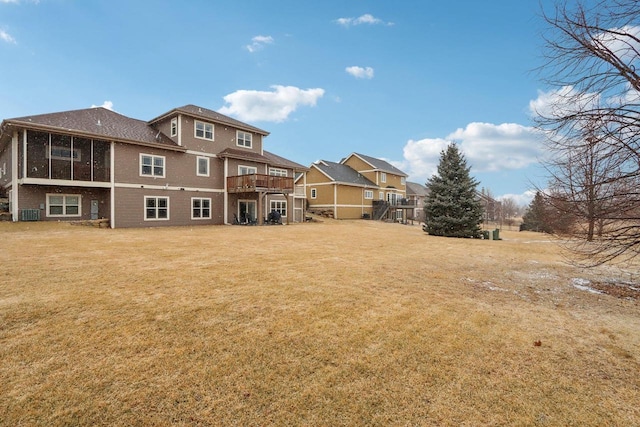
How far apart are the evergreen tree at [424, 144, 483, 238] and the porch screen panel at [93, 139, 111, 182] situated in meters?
22.1

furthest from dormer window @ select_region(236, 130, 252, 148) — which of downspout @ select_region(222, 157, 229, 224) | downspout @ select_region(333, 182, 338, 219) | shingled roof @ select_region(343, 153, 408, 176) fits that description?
shingled roof @ select_region(343, 153, 408, 176)

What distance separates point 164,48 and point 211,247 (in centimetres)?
1810

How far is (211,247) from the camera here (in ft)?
35.2

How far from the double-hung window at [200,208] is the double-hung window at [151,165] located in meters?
2.96

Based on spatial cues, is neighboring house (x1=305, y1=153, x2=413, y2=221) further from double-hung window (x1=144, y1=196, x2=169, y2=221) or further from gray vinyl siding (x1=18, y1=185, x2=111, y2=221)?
gray vinyl siding (x1=18, y1=185, x2=111, y2=221)

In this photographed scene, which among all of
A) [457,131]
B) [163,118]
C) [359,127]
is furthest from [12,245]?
[359,127]

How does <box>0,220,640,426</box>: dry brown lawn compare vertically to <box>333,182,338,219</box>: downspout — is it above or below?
below

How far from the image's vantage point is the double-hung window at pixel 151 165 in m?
19.2

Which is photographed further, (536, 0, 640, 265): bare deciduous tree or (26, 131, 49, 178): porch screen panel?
(26, 131, 49, 178): porch screen panel

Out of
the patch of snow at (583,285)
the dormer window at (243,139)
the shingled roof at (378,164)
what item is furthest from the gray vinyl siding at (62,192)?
the shingled roof at (378,164)

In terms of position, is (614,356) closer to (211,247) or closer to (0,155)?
(211,247)

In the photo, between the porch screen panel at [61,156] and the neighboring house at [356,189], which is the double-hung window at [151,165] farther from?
the neighboring house at [356,189]

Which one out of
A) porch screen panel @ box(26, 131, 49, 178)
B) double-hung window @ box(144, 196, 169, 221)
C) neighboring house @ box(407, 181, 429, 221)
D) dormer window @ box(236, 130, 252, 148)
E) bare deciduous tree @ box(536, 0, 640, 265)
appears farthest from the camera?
neighboring house @ box(407, 181, 429, 221)

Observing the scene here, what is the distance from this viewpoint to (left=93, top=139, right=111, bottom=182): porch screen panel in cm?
1803
